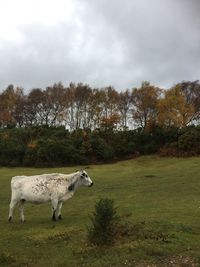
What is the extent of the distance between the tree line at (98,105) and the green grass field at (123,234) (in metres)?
40.2

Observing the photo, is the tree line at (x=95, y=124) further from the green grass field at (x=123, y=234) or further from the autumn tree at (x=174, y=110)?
the green grass field at (x=123, y=234)

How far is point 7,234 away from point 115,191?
1305cm

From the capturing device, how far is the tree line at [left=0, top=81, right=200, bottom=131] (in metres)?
68.1

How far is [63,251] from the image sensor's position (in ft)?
42.9

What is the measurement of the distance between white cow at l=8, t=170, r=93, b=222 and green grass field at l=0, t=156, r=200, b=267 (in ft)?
2.60

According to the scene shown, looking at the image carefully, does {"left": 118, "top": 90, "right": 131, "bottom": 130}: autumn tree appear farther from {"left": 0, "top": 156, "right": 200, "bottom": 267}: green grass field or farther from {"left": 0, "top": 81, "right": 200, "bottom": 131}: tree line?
{"left": 0, "top": 156, "right": 200, "bottom": 267}: green grass field

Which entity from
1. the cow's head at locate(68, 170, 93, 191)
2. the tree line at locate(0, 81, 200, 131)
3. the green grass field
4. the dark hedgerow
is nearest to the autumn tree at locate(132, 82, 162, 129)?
the tree line at locate(0, 81, 200, 131)

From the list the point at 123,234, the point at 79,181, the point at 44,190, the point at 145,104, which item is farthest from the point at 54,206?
the point at 145,104

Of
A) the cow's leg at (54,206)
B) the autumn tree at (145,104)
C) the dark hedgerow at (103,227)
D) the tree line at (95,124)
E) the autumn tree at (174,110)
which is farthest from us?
the autumn tree at (145,104)

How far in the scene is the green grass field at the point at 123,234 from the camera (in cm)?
1191

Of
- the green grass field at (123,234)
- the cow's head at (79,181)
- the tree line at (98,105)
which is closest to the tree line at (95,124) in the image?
the tree line at (98,105)

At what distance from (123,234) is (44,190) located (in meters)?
6.09

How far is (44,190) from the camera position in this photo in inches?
744

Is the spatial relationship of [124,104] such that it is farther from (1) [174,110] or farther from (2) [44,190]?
(2) [44,190]
